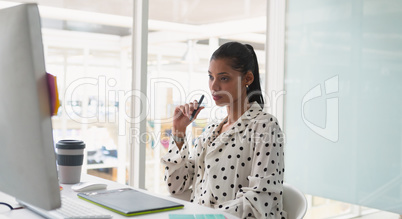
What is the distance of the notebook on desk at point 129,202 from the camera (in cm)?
125

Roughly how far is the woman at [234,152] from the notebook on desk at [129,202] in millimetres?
324

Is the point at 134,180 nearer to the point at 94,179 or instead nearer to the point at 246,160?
the point at 94,179

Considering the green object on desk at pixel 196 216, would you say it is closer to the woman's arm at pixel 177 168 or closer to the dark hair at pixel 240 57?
the woman's arm at pixel 177 168

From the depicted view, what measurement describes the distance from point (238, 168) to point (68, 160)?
671 millimetres

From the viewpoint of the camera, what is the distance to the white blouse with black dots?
1600mm

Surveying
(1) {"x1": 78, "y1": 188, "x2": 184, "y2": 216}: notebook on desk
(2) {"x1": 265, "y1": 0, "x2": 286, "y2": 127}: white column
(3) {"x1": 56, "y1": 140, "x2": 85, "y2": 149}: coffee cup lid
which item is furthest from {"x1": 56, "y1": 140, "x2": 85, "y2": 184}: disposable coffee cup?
(2) {"x1": 265, "y1": 0, "x2": 286, "y2": 127}: white column

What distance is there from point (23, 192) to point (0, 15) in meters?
0.34

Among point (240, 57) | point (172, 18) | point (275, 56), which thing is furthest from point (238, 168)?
point (275, 56)

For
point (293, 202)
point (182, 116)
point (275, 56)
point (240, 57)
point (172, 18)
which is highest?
point (172, 18)

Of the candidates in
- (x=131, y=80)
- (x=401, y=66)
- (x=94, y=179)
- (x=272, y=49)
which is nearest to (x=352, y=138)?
(x=401, y=66)

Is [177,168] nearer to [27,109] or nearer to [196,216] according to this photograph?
[196,216]

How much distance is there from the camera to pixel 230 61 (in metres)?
1.89

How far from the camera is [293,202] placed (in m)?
1.72

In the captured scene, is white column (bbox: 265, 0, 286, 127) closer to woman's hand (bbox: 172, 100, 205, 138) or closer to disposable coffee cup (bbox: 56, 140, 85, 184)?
woman's hand (bbox: 172, 100, 205, 138)
